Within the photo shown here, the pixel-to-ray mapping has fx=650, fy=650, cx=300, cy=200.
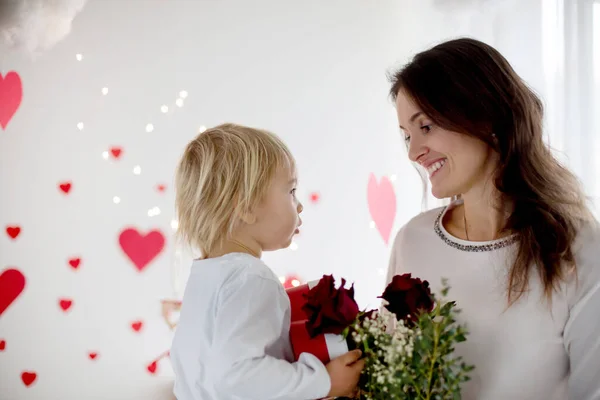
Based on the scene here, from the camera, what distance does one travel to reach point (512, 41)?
10.6 feet

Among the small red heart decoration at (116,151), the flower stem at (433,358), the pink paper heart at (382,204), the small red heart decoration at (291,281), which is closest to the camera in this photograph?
the flower stem at (433,358)

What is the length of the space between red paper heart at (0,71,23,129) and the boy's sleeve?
194cm

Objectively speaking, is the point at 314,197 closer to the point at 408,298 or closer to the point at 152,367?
the point at 152,367

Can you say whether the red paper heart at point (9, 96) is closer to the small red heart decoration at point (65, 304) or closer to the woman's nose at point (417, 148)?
the small red heart decoration at point (65, 304)

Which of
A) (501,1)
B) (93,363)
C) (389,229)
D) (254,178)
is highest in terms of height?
(501,1)

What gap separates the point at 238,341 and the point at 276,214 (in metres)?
0.39

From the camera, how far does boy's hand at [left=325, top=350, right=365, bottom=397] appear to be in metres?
1.25

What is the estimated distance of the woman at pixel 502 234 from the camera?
1443 mm

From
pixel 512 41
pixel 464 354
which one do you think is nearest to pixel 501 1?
pixel 512 41

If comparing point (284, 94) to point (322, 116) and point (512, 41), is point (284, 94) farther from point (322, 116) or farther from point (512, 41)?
point (512, 41)

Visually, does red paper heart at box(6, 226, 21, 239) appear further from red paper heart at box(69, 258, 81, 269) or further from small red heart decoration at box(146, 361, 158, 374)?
small red heart decoration at box(146, 361, 158, 374)

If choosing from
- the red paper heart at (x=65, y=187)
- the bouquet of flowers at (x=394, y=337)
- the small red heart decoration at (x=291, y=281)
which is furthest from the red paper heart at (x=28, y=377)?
the bouquet of flowers at (x=394, y=337)

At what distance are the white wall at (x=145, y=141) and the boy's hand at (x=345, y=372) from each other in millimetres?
1754

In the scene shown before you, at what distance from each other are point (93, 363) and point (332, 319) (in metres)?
2.02
